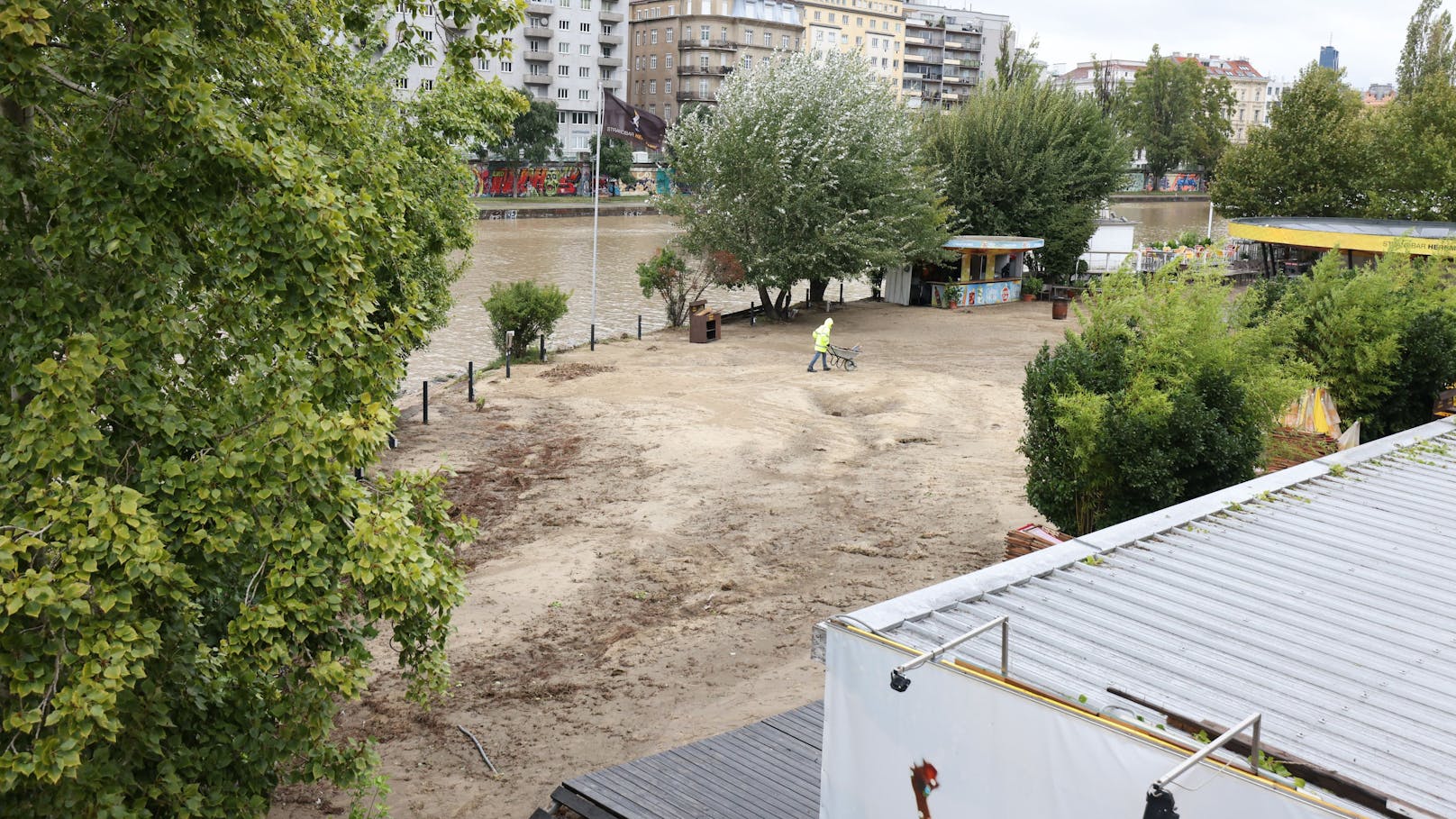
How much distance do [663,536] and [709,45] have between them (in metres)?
A: 87.4

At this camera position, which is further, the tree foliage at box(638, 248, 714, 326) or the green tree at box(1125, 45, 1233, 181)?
the green tree at box(1125, 45, 1233, 181)

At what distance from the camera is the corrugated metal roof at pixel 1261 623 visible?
5508 mm

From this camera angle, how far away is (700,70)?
3765 inches

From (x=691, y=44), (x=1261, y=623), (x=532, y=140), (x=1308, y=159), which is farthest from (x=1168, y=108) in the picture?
(x=1261, y=623)

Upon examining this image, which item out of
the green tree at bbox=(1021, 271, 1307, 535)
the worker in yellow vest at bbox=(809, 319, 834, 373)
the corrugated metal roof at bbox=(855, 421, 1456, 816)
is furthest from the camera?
the worker in yellow vest at bbox=(809, 319, 834, 373)

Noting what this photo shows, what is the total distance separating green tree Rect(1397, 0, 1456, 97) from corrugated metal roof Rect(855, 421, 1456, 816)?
202 ft

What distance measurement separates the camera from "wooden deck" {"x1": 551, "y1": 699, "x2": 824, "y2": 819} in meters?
7.44

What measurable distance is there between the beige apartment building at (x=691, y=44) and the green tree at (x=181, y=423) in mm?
90862

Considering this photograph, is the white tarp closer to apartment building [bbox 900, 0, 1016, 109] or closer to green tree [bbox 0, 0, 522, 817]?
green tree [bbox 0, 0, 522, 817]

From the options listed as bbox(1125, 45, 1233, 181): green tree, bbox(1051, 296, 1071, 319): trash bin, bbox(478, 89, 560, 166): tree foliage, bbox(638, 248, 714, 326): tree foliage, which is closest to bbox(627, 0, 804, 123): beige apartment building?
bbox(478, 89, 560, 166): tree foliage

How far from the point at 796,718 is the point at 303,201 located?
562cm

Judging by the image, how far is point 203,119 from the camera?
196 inches

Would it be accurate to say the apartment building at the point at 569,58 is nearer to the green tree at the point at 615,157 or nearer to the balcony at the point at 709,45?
the green tree at the point at 615,157

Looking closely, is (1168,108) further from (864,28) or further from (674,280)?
(674,280)
